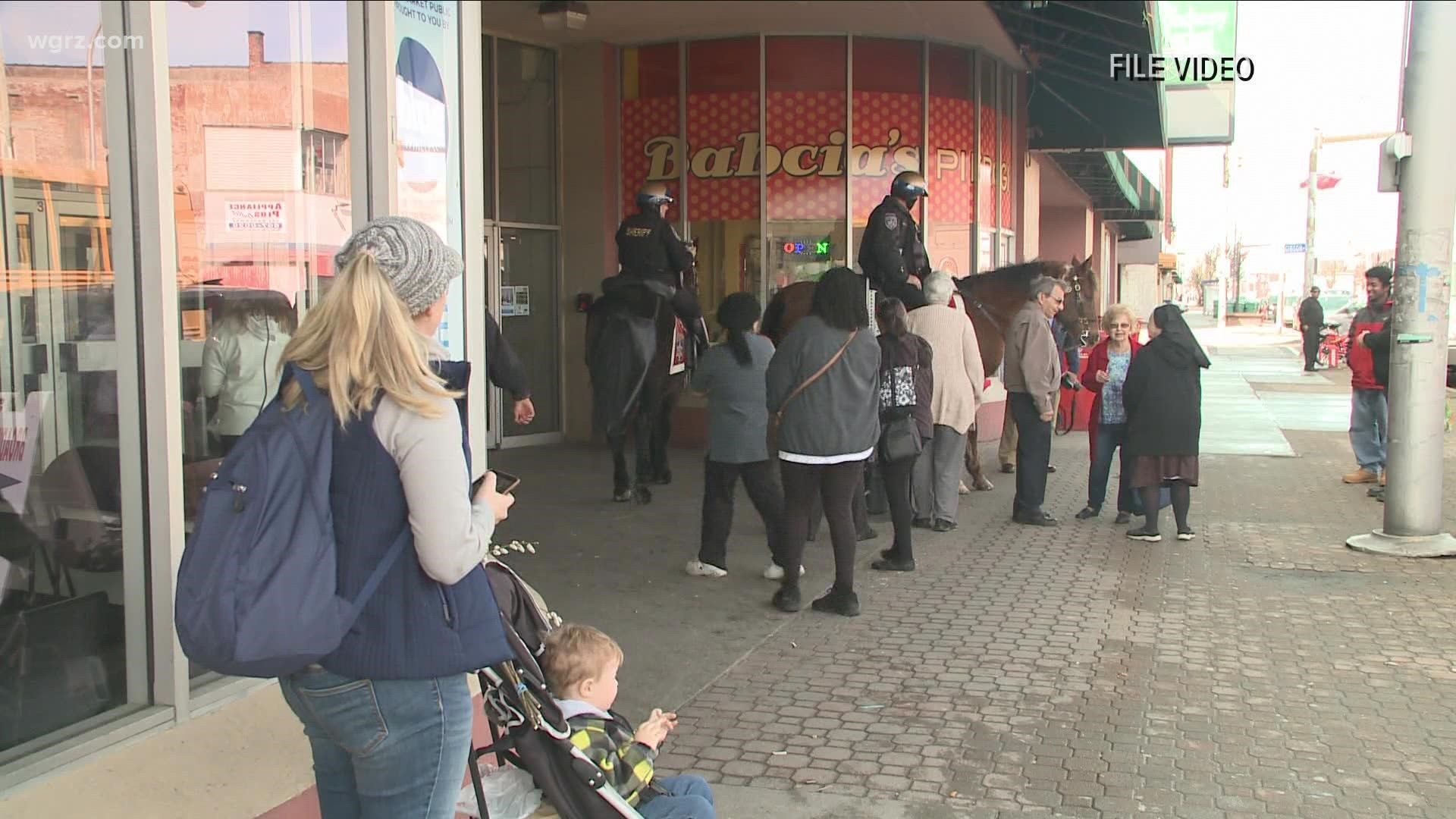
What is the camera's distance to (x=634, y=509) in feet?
31.8

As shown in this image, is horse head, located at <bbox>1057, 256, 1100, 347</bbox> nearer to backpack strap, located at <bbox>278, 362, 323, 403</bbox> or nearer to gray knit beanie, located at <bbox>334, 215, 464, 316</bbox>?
gray knit beanie, located at <bbox>334, 215, 464, 316</bbox>

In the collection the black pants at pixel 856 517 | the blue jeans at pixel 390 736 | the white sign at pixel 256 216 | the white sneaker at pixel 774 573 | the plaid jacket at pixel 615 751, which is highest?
the white sign at pixel 256 216

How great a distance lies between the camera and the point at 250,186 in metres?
4.79

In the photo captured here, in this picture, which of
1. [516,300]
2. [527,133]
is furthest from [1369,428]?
[527,133]

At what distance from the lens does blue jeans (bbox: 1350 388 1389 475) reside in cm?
1098

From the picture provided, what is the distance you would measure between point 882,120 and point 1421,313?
665 centimetres

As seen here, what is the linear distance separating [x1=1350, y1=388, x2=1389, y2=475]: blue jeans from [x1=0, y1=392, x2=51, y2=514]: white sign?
34.3ft

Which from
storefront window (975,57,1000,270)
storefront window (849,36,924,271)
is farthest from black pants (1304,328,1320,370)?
storefront window (849,36,924,271)

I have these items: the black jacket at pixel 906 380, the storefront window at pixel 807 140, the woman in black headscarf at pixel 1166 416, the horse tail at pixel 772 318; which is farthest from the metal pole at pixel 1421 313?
the storefront window at pixel 807 140

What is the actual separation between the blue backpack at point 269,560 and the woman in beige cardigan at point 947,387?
7053mm

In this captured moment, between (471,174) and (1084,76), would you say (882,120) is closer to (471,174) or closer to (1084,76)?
(1084,76)

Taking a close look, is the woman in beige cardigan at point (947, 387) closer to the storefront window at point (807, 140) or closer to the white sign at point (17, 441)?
the storefront window at point (807, 140)

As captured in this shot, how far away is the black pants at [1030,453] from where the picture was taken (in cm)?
934

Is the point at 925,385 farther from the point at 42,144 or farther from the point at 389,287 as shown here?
the point at 389,287
